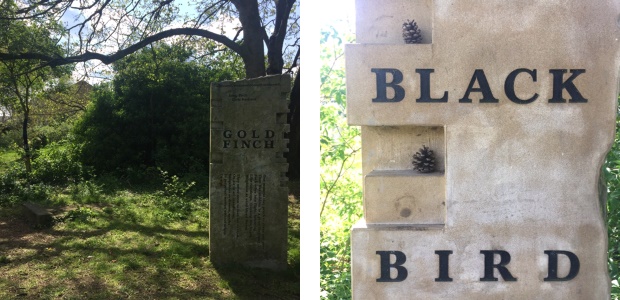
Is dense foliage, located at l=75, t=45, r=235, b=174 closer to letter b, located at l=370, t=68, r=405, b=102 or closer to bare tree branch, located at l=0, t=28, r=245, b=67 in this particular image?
bare tree branch, located at l=0, t=28, r=245, b=67

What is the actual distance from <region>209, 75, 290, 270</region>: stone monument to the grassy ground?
9 centimetres

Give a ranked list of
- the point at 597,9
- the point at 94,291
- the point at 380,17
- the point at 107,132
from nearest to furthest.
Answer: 1. the point at 597,9
2. the point at 380,17
3. the point at 94,291
4. the point at 107,132

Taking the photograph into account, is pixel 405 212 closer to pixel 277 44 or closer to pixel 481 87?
pixel 481 87

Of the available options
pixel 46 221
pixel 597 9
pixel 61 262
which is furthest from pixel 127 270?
pixel 597 9

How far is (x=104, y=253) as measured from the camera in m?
3.44

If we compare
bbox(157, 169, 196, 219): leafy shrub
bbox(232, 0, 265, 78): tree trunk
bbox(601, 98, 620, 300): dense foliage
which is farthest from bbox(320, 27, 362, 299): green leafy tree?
bbox(601, 98, 620, 300): dense foliage

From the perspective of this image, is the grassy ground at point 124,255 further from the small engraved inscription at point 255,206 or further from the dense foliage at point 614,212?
the dense foliage at point 614,212

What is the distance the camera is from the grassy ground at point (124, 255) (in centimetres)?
332

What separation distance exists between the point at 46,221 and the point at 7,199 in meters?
0.28

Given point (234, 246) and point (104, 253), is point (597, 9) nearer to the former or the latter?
point (234, 246)

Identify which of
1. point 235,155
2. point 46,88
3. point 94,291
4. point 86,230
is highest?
point 46,88

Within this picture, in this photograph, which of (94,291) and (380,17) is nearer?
(380,17)

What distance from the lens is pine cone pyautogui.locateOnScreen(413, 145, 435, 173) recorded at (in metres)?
1.99

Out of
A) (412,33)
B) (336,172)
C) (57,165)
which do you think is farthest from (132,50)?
(412,33)
